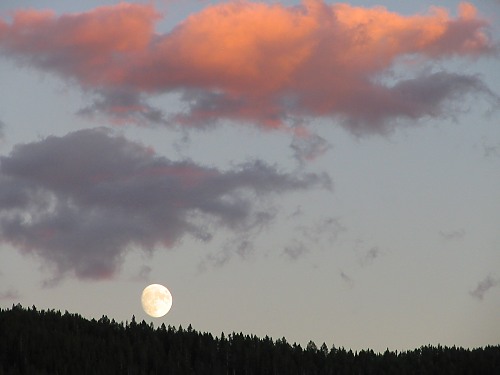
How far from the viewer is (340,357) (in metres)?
125

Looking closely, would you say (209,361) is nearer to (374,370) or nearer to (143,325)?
(143,325)

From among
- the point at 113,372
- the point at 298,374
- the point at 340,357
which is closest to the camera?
the point at 113,372

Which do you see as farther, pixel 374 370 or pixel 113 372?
pixel 374 370

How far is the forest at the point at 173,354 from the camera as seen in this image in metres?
102

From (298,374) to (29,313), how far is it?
36032 millimetres

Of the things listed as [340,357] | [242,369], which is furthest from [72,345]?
[340,357]

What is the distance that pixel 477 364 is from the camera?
382ft

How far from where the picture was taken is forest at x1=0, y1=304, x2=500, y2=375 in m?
102

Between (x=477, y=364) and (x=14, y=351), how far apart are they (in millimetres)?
58120

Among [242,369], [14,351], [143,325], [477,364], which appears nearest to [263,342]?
[242,369]

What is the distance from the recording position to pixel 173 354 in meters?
116

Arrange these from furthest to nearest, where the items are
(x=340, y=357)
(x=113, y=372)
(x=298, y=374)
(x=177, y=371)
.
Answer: (x=340, y=357) → (x=298, y=374) → (x=177, y=371) → (x=113, y=372)

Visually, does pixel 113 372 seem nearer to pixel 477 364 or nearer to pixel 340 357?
pixel 340 357

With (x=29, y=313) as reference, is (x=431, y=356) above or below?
below
